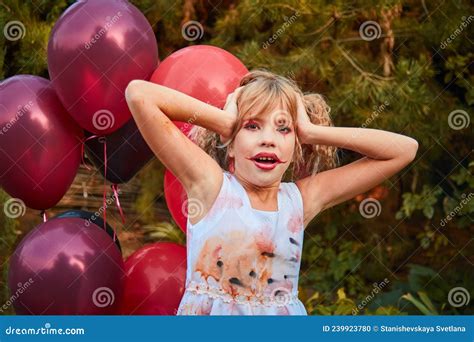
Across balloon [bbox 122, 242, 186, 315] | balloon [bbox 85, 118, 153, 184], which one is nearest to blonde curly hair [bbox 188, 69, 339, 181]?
balloon [bbox 85, 118, 153, 184]

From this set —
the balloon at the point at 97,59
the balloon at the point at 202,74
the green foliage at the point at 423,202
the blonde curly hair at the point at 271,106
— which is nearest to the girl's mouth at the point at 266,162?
the blonde curly hair at the point at 271,106

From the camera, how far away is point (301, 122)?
3.23 metres

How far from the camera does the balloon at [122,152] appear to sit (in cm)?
406

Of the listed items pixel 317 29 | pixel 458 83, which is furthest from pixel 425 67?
pixel 317 29

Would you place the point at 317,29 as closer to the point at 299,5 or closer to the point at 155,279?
the point at 299,5

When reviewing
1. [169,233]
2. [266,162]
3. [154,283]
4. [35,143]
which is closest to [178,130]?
[266,162]

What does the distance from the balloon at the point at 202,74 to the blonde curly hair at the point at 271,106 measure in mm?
306

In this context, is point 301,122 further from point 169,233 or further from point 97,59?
point 169,233

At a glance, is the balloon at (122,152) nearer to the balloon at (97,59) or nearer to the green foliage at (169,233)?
the balloon at (97,59)

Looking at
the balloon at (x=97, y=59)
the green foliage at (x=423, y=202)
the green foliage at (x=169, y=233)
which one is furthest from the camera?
the green foliage at (x=423, y=202)

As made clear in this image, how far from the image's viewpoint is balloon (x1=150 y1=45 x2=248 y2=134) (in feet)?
12.5

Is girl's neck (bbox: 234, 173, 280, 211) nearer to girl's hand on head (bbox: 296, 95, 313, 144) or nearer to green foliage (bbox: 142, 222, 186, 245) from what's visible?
girl's hand on head (bbox: 296, 95, 313, 144)

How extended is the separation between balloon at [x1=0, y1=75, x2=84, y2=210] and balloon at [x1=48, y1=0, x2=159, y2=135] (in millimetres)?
88

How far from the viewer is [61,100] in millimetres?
3939
